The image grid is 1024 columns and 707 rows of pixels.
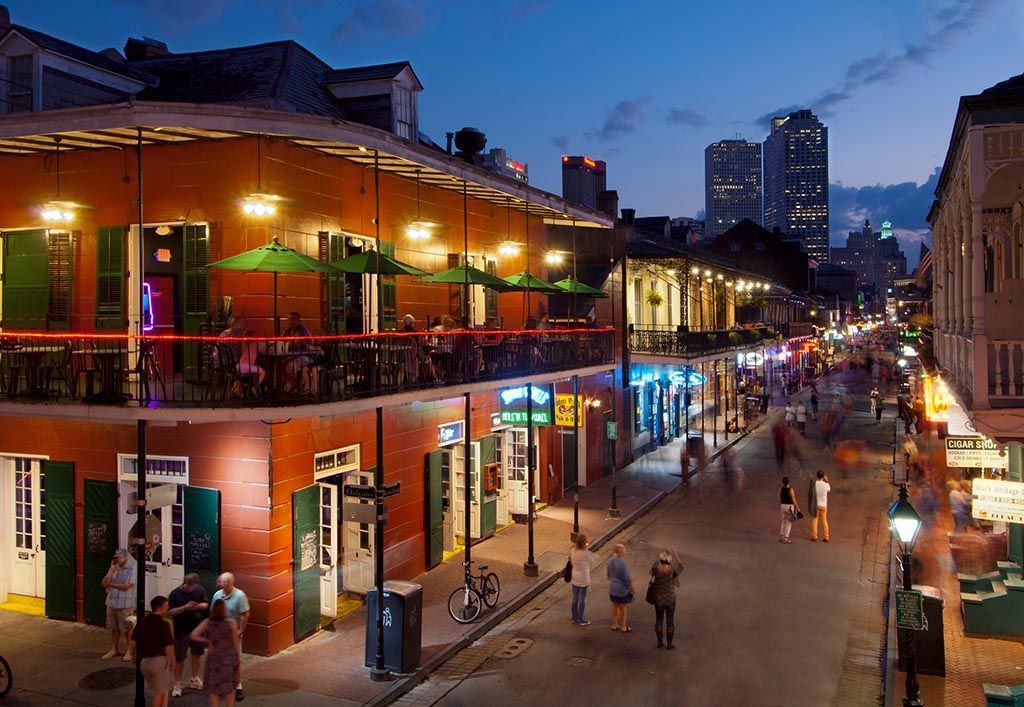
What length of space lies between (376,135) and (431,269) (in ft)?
18.5

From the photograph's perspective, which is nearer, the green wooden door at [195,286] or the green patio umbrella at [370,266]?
the green patio umbrella at [370,266]

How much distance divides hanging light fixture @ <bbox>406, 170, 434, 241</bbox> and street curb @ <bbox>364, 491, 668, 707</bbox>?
731 centimetres

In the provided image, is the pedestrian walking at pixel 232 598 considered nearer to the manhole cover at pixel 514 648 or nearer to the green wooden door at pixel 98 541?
the green wooden door at pixel 98 541

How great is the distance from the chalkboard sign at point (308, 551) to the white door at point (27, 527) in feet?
16.2

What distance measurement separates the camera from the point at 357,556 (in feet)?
48.2

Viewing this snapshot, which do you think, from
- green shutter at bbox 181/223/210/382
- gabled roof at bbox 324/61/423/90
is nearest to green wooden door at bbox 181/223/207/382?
green shutter at bbox 181/223/210/382

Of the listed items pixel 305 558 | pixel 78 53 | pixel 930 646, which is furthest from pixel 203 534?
pixel 930 646

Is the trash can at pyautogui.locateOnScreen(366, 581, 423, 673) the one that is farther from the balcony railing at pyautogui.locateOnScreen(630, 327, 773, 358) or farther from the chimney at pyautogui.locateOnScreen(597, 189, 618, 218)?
the chimney at pyautogui.locateOnScreen(597, 189, 618, 218)

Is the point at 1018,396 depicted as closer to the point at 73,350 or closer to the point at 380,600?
the point at 380,600

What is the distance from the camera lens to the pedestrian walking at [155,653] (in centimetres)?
926

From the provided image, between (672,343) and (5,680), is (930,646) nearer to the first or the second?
(5,680)

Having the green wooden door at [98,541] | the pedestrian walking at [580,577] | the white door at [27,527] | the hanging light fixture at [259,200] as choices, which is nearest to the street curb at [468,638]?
the pedestrian walking at [580,577]

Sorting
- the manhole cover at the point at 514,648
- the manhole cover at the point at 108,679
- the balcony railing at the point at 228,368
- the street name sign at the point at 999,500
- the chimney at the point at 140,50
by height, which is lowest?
the manhole cover at the point at 514,648

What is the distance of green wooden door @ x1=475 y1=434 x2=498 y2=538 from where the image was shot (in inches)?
726
